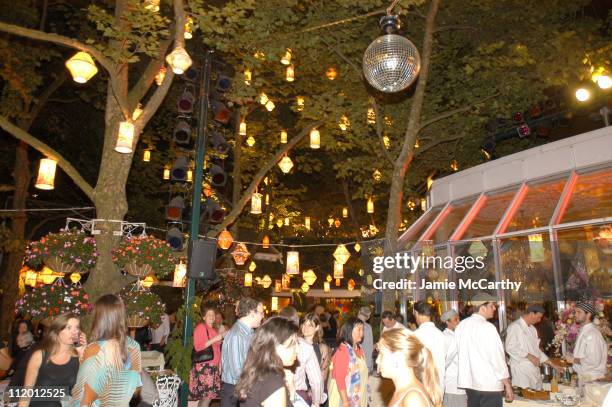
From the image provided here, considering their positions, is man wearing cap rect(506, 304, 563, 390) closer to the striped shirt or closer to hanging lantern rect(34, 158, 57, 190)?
the striped shirt

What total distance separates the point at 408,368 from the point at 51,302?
539 centimetres

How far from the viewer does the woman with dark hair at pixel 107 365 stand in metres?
3.38

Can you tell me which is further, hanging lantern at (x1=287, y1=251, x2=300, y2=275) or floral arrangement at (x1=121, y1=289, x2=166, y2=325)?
hanging lantern at (x1=287, y1=251, x2=300, y2=275)

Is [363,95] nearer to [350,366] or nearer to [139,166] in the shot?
[350,366]

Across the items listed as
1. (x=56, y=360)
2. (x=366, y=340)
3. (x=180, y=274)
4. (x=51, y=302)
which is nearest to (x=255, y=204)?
(x=180, y=274)

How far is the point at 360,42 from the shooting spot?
1229cm

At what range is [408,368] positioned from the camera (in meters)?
2.65

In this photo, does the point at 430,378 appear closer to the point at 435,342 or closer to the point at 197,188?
the point at 435,342

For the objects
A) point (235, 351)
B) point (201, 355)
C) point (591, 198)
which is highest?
point (591, 198)

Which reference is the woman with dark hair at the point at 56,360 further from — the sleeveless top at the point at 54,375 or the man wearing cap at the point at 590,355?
the man wearing cap at the point at 590,355

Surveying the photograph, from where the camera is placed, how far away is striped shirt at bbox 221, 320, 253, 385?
482cm

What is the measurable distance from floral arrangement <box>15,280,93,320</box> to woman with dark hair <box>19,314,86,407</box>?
5.74 feet

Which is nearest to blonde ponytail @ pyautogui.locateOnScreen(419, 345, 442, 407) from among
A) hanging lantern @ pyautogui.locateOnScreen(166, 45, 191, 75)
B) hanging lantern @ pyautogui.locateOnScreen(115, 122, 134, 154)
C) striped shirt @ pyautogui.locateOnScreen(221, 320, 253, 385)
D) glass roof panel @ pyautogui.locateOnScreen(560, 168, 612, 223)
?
striped shirt @ pyautogui.locateOnScreen(221, 320, 253, 385)

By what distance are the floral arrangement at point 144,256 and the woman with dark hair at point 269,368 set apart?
160 inches
